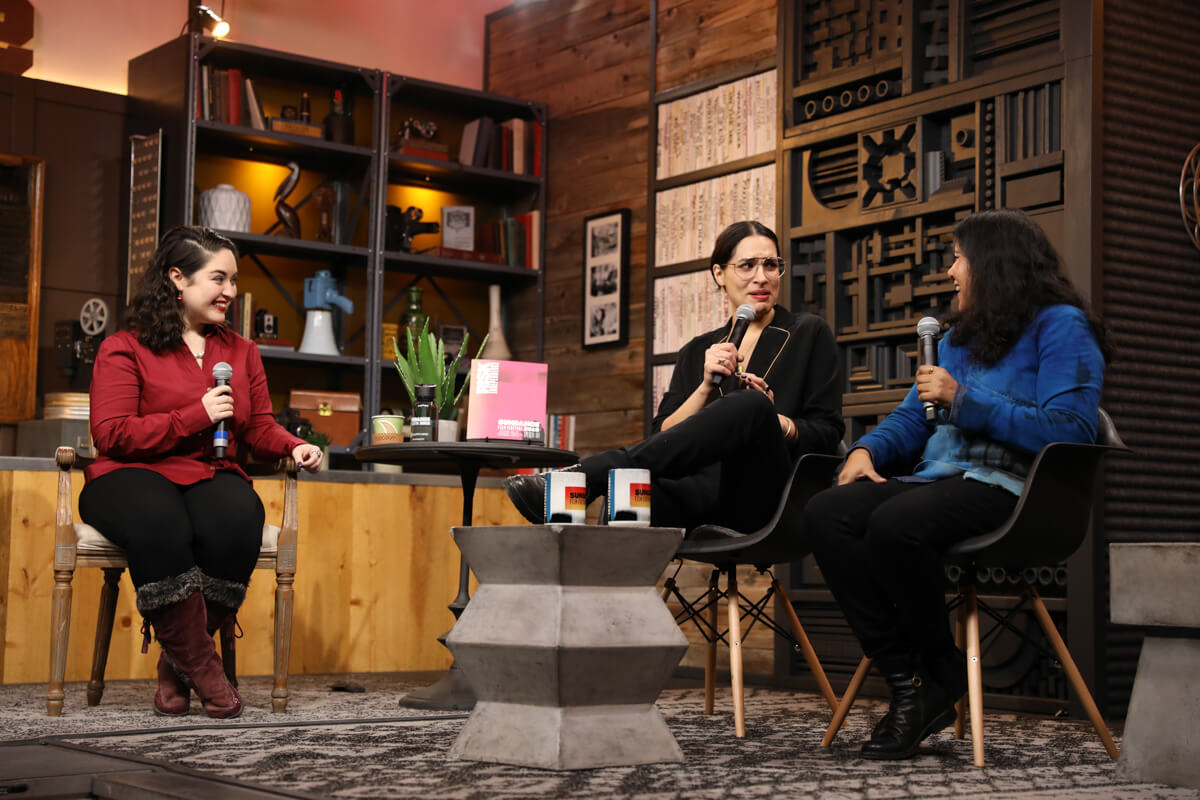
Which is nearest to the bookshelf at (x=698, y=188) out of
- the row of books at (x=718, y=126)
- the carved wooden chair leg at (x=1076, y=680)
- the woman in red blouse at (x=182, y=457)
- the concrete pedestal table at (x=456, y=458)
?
the row of books at (x=718, y=126)

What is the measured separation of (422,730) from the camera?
2.79 m

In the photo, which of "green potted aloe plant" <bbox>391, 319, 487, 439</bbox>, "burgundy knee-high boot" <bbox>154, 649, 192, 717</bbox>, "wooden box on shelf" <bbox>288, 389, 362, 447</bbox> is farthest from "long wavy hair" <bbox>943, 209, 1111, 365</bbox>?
"wooden box on shelf" <bbox>288, 389, 362, 447</bbox>

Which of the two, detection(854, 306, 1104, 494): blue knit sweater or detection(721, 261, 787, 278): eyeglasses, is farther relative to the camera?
detection(721, 261, 787, 278): eyeglasses

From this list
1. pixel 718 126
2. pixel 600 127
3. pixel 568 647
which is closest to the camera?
pixel 568 647

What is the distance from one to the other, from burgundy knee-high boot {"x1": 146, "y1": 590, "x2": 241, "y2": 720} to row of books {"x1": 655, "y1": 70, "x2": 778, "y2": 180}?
2569 mm

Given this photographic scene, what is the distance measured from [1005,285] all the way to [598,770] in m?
1.14

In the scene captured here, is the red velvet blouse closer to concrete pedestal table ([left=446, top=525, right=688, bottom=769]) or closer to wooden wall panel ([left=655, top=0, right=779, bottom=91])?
concrete pedestal table ([left=446, top=525, right=688, bottom=769])

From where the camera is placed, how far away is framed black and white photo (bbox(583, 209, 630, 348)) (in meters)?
5.36

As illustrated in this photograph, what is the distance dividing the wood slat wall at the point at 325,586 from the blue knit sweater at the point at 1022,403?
2336 mm

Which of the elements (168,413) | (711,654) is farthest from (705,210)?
(168,413)

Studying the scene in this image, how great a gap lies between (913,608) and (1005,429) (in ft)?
1.15

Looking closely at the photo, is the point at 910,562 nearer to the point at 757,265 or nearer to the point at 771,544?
the point at 771,544

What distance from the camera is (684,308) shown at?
5.00 meters

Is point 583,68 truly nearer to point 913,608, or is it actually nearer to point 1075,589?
point 1075,589
